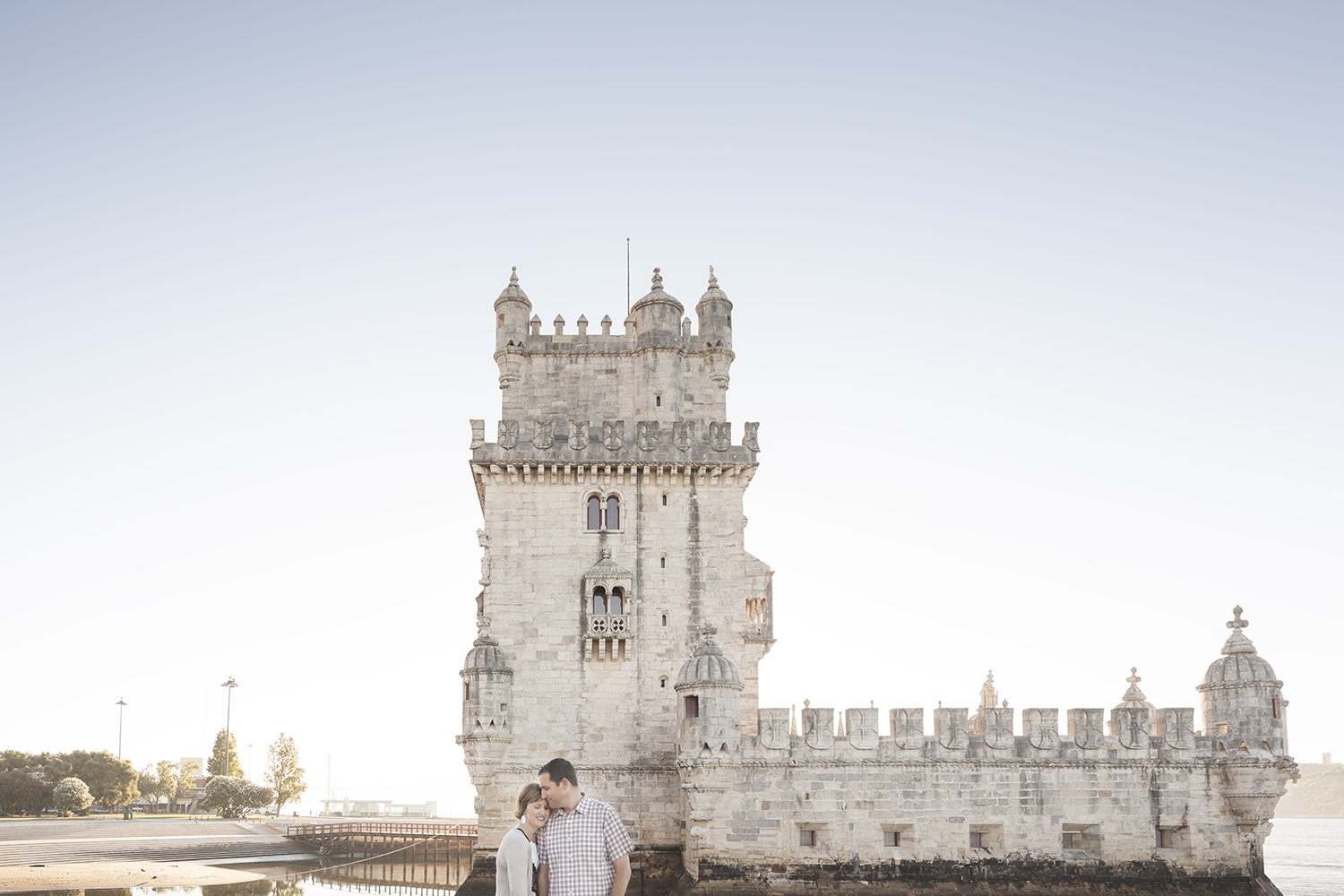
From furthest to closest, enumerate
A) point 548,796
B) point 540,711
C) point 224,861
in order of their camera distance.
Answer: point 224,861, point 540,711, point 548,796

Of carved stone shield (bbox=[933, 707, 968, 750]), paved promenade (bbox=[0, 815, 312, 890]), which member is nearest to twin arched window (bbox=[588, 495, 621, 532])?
carved stone shield (bbox=[933, 707, 968, 750])

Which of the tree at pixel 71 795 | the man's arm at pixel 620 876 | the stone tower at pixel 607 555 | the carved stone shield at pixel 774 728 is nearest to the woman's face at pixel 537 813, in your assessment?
the man's arm at pixel 620 876

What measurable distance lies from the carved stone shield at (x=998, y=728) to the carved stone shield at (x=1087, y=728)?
1.79 meters

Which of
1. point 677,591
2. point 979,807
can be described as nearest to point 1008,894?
point 979,807

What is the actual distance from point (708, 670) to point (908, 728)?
5899 millimetres

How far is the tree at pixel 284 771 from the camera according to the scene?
84.9 meters

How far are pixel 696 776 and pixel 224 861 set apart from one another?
103ft

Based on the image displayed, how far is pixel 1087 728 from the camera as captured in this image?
31.1 meters

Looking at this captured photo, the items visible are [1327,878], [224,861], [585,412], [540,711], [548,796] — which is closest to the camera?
[548,796]

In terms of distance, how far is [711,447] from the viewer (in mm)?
35594

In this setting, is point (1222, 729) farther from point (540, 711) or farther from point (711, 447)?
point (540, 711)

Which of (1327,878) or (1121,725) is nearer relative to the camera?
(1121,725)

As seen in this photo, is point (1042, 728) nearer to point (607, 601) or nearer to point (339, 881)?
point (607, 601)

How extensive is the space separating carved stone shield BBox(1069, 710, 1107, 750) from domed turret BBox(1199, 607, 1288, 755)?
340 cm
